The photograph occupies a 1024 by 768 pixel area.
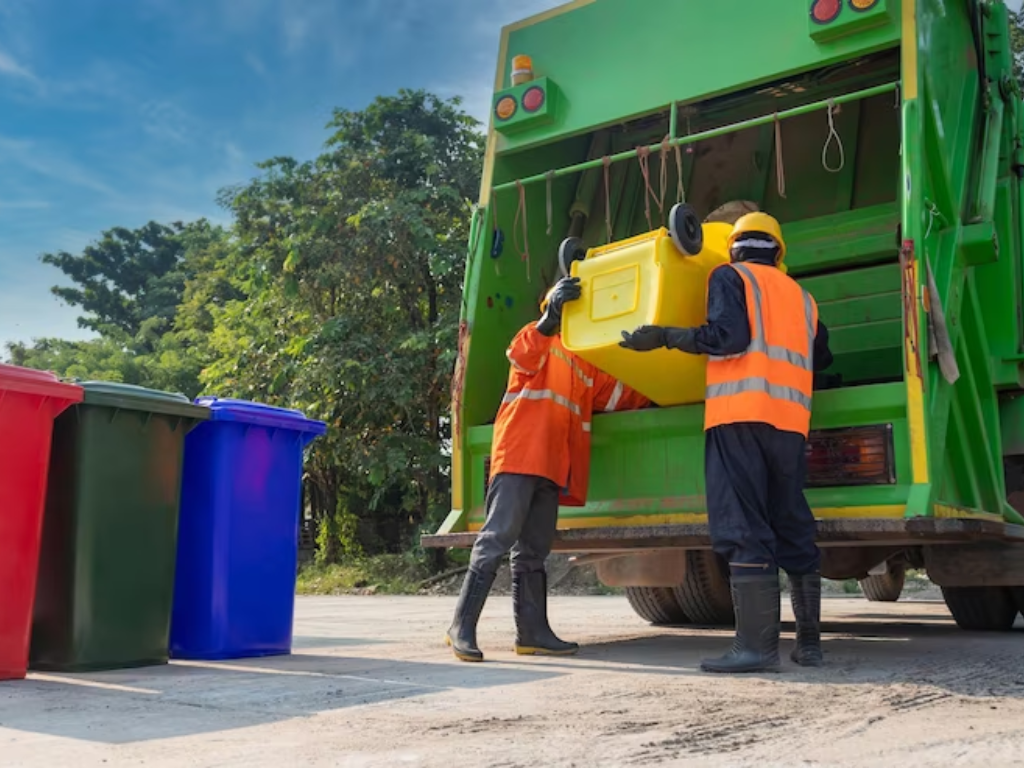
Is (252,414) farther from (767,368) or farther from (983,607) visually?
(983,607)

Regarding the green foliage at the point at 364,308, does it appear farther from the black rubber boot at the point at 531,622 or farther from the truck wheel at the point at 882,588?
the black rubber boot at the point at 531,622

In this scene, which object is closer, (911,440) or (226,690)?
(226,690)

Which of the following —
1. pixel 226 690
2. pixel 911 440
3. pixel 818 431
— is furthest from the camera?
pixel 818 431

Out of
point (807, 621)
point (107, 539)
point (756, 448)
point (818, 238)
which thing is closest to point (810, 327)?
point (756, 448)

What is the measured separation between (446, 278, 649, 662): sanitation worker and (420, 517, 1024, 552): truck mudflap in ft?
0.59

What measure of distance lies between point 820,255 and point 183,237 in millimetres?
34147

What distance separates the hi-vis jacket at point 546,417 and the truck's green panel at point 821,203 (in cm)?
15

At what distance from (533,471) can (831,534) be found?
118 centimetres

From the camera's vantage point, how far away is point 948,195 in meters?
4.20

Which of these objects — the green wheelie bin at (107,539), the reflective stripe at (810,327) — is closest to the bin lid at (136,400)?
the green wheelie bin at (107,539)

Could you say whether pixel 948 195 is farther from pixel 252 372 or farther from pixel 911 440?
pixel 252 372

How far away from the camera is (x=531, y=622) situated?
175 inches

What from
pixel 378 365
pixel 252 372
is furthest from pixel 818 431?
pixel 252 372

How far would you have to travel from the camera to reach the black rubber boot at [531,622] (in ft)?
14.6
